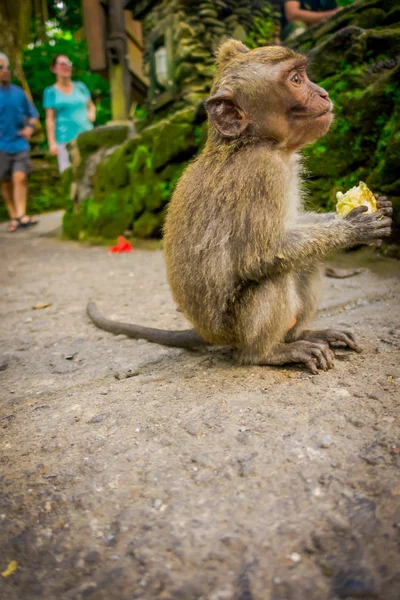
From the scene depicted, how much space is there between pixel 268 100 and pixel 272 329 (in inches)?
41.7

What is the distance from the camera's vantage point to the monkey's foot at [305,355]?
2.17 meters

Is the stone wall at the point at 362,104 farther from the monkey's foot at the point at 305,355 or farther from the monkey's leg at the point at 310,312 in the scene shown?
the monkey's foot at the point at 305,355

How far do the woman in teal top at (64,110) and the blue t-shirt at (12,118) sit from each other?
0.45 meters

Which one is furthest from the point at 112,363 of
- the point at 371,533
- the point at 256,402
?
the point at 371,533

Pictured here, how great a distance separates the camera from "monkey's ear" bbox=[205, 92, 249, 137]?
212 centimetres

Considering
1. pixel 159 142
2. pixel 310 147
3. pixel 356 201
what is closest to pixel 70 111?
pixel 159 142

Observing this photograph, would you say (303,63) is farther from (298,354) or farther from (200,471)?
(200,471)

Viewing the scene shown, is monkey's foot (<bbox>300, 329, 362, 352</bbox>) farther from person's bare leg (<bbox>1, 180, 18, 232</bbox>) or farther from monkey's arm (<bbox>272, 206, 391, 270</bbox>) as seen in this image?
person's bare leg (<bbox>1, 180, 18, 232</bbox>)

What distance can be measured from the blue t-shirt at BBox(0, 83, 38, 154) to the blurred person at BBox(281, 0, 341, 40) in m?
4.28

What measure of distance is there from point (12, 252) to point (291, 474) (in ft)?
20.4

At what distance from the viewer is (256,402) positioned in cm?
192

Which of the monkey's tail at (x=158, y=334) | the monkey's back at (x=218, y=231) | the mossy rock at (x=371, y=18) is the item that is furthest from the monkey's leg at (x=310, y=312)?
the mossy rock at (x=371, y=18)

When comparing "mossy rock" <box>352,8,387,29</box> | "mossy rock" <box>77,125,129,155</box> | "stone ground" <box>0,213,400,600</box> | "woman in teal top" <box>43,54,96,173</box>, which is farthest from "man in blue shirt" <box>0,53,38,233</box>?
"stone ground" <box>0,213,400,600</box>

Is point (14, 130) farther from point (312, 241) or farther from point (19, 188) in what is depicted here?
point (312, 241)
